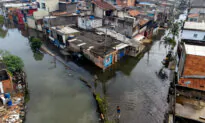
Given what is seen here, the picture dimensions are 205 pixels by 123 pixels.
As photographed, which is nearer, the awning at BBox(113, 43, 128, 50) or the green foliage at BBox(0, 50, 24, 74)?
the green foliage at BBox(0, 50, 24, 74)

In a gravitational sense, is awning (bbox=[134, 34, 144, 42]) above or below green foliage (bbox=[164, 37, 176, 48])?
above

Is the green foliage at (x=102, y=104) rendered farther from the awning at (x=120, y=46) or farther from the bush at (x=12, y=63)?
the bush at (x=12, y=63)

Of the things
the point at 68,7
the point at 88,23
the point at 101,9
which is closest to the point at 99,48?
the point at 88,23

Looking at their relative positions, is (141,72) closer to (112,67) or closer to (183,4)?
(112,67)

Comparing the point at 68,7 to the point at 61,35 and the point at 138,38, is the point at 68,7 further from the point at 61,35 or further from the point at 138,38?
the point at 138,38

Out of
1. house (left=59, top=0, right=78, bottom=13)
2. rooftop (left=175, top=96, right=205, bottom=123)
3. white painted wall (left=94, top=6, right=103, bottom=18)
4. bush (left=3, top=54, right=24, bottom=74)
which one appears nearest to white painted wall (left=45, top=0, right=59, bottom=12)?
house (left=59, top=0, right=78, bottom=13)

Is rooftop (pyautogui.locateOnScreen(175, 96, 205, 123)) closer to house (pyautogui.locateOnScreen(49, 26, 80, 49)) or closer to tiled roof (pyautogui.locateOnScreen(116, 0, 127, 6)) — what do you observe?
house (pyautogui.locateOnScreen(49, 26, 80, 49))

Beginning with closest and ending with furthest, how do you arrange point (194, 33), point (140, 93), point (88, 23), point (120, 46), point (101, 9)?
point (140, 93), point (194, 33), point (120, 46), point (88, 23), point (101, 9)

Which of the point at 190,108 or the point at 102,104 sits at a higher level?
the point at 190,108
